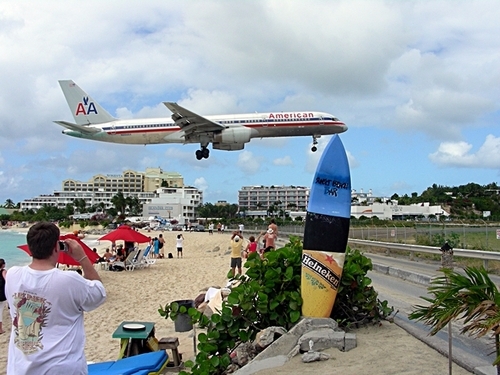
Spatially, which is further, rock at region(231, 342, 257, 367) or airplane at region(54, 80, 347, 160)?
airplane at region(54, 80, 347, 160)

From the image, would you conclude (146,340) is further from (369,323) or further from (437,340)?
(437,340)

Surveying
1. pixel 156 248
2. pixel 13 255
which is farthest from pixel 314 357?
pixel 13 255

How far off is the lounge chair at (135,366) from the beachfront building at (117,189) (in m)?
123

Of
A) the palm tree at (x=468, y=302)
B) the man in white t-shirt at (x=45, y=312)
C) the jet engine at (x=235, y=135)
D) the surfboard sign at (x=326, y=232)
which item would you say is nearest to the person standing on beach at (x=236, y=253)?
the surfboard sign at (x=326, y=232)

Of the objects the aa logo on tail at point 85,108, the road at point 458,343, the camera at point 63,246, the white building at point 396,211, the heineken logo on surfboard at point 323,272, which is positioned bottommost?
the road at point 458,343

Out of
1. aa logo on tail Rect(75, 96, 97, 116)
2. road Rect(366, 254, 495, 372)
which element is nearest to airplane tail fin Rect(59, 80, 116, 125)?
aa logo on tail Rect(75, 96, 97, 116)

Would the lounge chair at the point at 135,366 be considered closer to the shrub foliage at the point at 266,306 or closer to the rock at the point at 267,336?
the shrub foliage at the point at 266,306

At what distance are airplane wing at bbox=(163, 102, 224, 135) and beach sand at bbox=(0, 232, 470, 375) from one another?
11.1 metres

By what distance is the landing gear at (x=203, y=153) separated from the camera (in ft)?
113

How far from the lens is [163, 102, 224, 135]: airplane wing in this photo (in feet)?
104

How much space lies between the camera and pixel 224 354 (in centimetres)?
628

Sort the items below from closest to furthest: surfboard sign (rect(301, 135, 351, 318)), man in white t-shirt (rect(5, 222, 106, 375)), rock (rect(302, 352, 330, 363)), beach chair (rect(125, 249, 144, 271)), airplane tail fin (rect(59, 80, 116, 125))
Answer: man in white t-shirt (rect(5, 222, 106, 375)) → rock (rect(302, 352, 330, 363)) → surfboard sign (rect(301, 135, 351, 318)) → beach chair (rect(125, 249, 144, 271)) → airplane tail fin (rect(59, 80, 116, 125))

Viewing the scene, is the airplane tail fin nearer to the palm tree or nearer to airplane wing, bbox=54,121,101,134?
airplane wing, bbox=54,121,101,134

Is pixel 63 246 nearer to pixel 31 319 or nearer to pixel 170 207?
pixel 31 319
